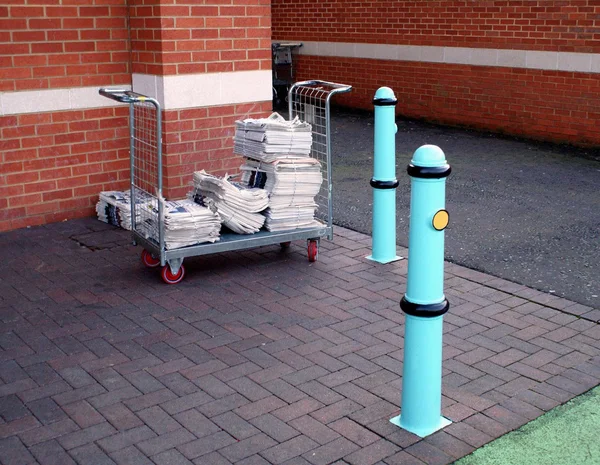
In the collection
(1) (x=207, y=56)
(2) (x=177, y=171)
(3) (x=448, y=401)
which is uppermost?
(1) (x=207, y=56)

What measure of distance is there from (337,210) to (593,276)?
287 cm

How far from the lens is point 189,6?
291 inches

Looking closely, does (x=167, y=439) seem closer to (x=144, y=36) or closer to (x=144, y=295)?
(x=144, y=295)

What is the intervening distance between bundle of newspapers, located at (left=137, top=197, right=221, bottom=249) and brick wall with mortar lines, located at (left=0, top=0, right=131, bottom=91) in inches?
80.9

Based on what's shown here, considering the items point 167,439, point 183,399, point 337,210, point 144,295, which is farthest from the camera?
point 337,210

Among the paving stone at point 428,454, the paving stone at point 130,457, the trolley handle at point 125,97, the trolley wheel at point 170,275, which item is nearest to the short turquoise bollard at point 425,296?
the paving stone at point 428,454

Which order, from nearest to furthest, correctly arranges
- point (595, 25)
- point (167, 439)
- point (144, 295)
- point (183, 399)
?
point (167, 439)
point (183, 399)
point (144, 295)
point (595, 25)

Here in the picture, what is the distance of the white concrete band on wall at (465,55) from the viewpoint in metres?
11.5

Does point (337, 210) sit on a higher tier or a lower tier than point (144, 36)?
lower

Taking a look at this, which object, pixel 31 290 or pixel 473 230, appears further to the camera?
pixel 473 230

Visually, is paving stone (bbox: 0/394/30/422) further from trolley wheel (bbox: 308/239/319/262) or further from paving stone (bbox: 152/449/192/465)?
trolley wheel (bbox: 308/239/319/262)

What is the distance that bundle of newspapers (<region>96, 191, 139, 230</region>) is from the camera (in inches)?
295

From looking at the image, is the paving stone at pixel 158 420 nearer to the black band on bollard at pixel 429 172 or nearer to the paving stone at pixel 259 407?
the paving stone at pixel 259 407

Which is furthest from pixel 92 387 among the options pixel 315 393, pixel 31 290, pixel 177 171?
pixel 177 171
